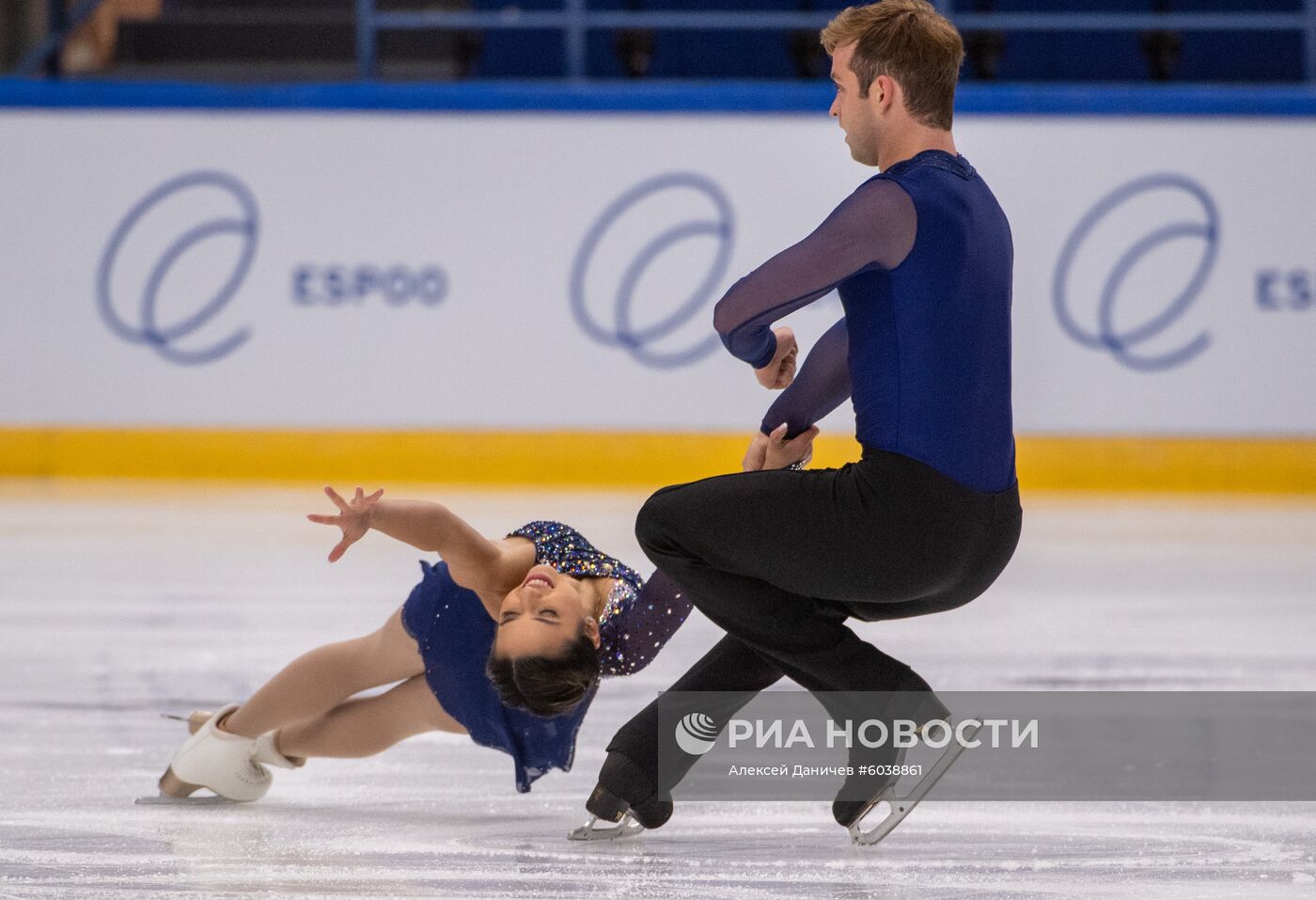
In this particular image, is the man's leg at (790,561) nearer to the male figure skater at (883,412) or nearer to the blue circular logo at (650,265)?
the male figure skater at (883,412)

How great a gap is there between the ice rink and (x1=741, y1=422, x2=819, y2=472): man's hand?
50 cm

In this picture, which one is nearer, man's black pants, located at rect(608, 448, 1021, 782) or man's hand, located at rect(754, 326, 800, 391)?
man's black pants, located at rect(608, 448, 1021, 782)

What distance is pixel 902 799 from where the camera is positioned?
2117mm

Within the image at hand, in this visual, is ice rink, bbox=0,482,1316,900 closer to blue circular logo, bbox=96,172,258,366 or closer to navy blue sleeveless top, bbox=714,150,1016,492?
navy blue sleeveless top, bbox=714,150,1016,492

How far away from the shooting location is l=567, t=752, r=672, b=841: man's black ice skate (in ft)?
7.36

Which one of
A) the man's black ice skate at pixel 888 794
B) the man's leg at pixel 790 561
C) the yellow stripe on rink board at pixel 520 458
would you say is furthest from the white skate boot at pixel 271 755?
the yellow stripe on rink board at pixel 520 458

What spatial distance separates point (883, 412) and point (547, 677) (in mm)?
553

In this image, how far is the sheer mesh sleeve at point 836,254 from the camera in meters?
1.94

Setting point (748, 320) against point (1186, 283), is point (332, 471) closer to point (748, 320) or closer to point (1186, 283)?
point (1186, 283)

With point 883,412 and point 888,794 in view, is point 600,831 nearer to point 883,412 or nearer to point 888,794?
point 888,794

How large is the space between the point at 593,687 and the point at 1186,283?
5.16 metres

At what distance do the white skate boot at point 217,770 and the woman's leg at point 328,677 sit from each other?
0.03 meters

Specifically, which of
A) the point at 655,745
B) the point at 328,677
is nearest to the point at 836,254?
the point at 655,745

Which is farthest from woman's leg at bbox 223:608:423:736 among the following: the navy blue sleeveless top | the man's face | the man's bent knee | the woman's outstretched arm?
the man's face
